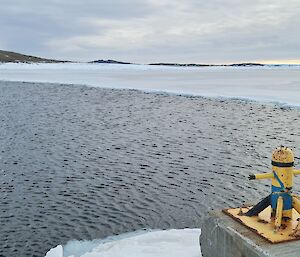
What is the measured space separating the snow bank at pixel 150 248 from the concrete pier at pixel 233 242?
0.80 metres

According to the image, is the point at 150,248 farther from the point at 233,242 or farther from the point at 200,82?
the point at 200,82

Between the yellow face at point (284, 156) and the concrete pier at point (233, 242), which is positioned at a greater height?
the yellow face at point (284, 156)

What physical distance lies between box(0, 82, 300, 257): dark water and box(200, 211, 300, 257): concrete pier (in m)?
3.17

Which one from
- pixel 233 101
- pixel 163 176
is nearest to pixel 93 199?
pixel 163 176

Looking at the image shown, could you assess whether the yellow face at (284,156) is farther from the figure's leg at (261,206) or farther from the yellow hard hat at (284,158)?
the figure's leg at (261,206)

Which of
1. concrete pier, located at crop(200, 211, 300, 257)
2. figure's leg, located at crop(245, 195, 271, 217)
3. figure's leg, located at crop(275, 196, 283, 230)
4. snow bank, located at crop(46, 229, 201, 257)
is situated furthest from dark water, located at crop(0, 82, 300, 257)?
figure's leg, located at crop(275, 196, 283, 230)

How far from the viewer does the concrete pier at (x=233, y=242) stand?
13.5 feet

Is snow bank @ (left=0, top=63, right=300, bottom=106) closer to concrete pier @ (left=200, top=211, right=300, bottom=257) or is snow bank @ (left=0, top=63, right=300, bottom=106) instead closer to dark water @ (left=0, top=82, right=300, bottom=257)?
dark water @ (left=0, top=82, right=300, bottom=257)

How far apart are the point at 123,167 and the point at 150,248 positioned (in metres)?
6.14

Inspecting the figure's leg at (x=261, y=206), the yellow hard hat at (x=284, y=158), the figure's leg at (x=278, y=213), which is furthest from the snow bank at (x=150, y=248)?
the yellow hard hat at (x=284, y=158)

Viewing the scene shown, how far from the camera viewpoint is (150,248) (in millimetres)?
6336

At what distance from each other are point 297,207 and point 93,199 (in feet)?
19.3

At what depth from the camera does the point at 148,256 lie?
19.8 ft

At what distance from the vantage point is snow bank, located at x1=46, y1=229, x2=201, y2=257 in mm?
6129
